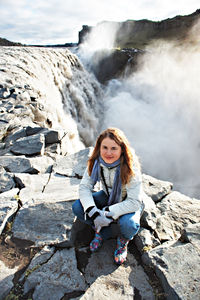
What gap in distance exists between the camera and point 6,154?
13.8 ft

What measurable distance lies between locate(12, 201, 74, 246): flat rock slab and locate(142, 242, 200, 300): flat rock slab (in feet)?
3.32

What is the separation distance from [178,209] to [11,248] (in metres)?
2.43

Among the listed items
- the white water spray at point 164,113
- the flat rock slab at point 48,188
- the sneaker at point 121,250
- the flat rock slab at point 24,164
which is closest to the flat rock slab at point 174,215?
the sneaker at point 121,250

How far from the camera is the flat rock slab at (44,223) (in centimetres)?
238

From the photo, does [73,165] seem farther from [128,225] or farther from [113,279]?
[113,279]

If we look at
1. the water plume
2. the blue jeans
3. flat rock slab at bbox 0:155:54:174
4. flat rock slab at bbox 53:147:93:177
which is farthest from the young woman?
the water plume

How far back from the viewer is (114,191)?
7.47 feet

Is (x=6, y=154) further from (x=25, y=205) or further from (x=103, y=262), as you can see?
(x=103, y=262)

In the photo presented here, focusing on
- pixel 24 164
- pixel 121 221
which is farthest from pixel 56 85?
pixel 121 221

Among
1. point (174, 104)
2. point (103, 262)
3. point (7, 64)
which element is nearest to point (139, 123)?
point (174, 104)

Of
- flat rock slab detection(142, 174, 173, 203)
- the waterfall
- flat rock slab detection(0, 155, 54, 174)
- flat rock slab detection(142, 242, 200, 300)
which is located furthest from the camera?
the waterfall

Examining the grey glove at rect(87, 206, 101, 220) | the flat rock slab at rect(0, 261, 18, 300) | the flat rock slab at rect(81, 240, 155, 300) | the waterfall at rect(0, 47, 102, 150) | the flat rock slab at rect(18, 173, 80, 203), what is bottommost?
the flat rock slab at rect(0, 261, 18, 300)

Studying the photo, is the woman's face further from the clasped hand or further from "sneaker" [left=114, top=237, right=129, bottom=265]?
"sneaker" [left=114, top=237, right=129, bottom=265]

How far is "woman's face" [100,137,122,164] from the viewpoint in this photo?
215 cm
